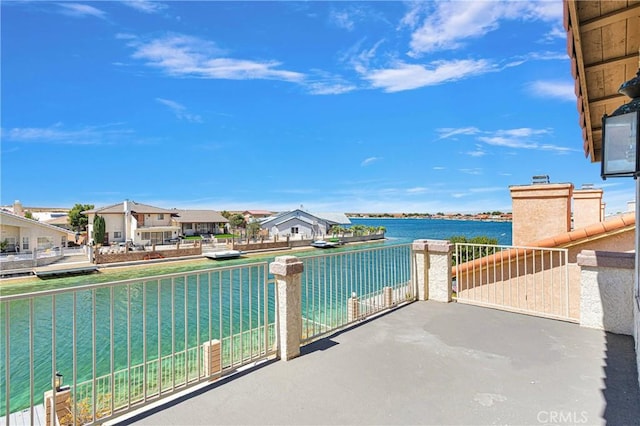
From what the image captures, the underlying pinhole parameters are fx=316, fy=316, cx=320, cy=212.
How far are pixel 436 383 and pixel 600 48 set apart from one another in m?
4.28

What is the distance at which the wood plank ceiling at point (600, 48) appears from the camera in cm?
318

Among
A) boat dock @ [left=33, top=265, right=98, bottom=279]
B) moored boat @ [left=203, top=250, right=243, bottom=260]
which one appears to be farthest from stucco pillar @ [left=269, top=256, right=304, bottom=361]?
moored boat @ [left=203, top=250, right=243, bottom=260]

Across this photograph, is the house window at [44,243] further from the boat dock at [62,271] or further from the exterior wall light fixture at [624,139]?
the exterior wall light fixture at [624,139]

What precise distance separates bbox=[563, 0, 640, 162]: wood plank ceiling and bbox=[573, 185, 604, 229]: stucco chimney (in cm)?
498

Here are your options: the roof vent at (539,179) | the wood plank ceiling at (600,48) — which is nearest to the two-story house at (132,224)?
the roof vent at (539,179)

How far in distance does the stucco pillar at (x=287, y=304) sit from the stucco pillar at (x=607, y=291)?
3526mm

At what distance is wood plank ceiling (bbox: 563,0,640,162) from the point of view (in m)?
3.18

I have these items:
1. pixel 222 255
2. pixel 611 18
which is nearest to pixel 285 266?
pixel 611 18

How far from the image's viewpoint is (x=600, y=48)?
377 cm

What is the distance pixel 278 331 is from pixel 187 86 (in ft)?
76.3

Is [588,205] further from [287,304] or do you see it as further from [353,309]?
[287,304]

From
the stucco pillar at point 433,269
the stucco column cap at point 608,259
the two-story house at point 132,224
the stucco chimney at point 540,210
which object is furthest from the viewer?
the two-story house at point 132,224

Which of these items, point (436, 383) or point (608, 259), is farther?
point (608, 259)

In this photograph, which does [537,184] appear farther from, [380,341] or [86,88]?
[86,88]
